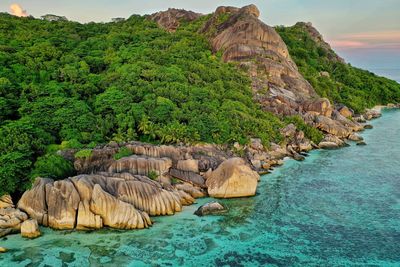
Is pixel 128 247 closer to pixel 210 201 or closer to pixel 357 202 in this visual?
pixel 210 201

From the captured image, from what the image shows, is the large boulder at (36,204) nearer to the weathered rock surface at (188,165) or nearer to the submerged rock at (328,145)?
the weathered rock surface at (188,165)

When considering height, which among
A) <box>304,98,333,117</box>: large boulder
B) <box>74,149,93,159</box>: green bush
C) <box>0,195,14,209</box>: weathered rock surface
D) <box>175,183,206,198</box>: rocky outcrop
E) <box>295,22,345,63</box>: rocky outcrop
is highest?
<box>295,22,345,63</box>: rocky outcrop

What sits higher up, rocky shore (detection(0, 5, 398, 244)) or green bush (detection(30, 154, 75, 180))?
green bush (detection(30, 154, 75, 180))

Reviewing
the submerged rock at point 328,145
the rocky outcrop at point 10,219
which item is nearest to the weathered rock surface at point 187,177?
the rocky outcrop at point 10,219

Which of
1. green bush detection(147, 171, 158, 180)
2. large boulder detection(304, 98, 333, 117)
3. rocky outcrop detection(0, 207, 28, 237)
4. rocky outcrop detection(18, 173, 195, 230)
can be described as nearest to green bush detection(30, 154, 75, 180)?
rocky outcrop detection(18, 173, 195, 230)

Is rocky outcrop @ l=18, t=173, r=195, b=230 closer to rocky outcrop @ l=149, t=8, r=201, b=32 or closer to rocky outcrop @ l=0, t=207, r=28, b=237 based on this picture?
rocky outcrop @ l=0, t=207, r=28, b=237

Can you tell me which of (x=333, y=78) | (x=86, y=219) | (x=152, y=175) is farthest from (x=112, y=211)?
(x=333, y=78)

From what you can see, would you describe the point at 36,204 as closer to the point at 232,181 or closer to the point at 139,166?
the point at 139,166
